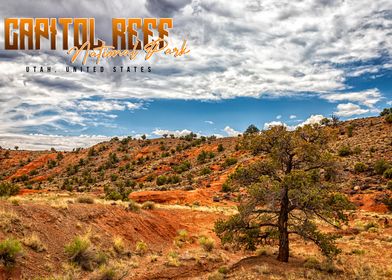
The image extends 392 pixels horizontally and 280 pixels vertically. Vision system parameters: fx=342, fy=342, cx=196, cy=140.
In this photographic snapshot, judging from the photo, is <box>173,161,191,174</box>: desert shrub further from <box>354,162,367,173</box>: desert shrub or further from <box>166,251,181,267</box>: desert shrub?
<box>166,251,181,267</box>: desert shrub

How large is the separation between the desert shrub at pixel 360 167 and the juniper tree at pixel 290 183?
3386cm

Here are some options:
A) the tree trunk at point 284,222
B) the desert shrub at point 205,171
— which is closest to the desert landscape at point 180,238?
the tree trunk at point 284,222

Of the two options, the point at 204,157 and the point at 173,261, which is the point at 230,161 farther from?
the point at 173,261

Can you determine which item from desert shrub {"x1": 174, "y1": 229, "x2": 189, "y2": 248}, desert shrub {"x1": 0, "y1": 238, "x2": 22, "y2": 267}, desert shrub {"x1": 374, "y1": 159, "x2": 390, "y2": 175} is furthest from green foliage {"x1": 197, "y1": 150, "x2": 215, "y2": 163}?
desert shrub {"x1": 0, "y1": 238, "x2": 22, "y2": 267}

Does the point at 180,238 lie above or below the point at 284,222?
below

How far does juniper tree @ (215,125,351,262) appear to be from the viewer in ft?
50.6

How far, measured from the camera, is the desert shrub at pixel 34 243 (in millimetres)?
14648

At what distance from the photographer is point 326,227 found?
30.9 meters

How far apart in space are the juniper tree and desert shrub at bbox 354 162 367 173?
1333 inches

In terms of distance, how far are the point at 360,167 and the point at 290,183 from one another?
36.2 m

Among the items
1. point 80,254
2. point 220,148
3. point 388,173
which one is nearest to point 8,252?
point 80,254

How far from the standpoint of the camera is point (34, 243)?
1483cm

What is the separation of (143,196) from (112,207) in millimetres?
18887

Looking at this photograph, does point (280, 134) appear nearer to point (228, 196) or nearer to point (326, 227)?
point (326, 227)
